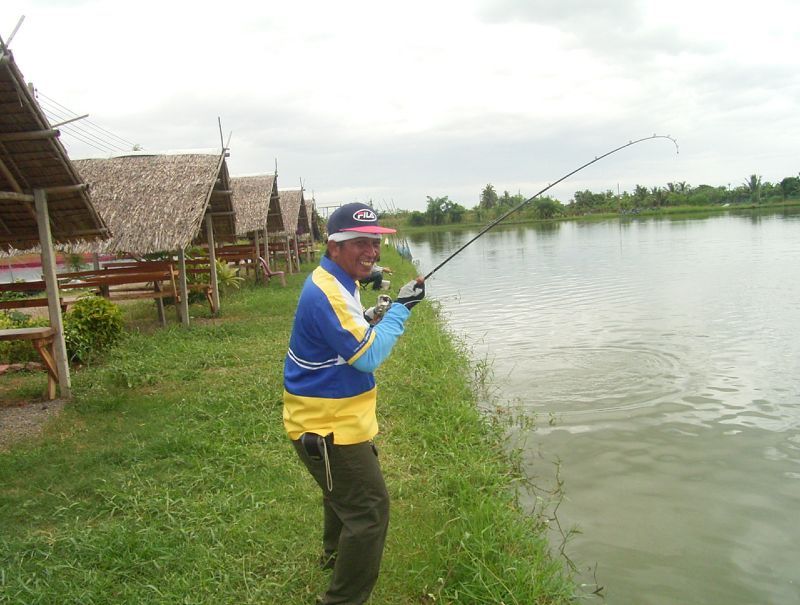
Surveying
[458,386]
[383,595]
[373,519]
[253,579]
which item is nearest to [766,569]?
[383,595]

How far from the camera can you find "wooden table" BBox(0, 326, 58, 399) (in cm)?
604

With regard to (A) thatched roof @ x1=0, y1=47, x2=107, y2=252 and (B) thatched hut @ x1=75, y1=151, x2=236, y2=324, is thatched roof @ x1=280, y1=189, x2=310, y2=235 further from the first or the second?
(A) thatched roof @ x1=0, y1=47, x2=107, y2=252

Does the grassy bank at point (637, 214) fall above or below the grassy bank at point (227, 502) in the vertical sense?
above

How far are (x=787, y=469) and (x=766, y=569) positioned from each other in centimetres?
155

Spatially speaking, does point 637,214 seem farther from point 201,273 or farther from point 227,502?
point 227,502

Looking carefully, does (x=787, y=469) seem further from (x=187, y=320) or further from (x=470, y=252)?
(x=470, y=252)

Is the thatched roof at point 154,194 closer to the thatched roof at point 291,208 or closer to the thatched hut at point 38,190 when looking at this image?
the thatched hut at point 38,190

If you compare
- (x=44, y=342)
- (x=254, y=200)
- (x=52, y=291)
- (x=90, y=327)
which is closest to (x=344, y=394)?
(x=44, y=342)

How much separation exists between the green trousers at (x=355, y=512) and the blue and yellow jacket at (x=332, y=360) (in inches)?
3.3

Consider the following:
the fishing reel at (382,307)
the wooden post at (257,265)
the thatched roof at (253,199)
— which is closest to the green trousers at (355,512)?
the fishing reel at (382,307)

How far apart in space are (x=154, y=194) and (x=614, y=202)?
61.8m

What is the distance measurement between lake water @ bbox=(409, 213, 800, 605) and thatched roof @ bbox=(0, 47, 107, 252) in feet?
16.9

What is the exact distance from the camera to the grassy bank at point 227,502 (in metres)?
3.12

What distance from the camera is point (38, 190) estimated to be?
638cm
